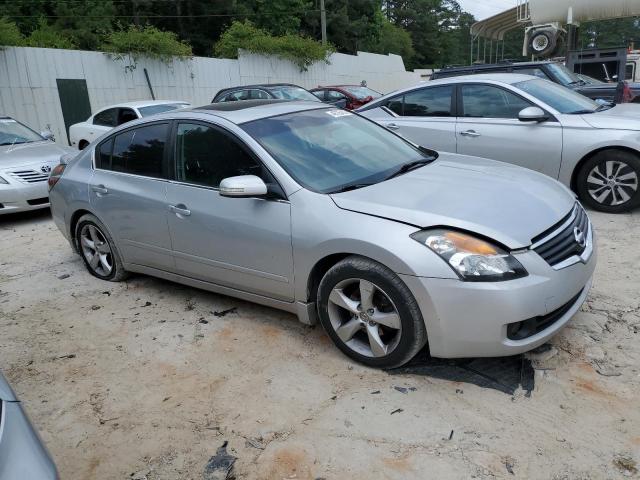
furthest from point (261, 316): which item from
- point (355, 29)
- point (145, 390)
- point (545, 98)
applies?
point (355, 29)

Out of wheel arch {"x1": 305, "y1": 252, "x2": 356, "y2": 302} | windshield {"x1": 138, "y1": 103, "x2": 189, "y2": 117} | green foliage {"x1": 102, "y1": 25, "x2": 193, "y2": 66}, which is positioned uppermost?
green foliage {"x1": 102, "y1": 25, "x2": 193, "y2": 66}

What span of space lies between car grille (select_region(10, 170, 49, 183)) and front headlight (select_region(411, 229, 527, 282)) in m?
6.49

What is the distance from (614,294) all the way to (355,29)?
3963 centimetres

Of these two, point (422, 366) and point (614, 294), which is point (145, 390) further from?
point (614, 294)

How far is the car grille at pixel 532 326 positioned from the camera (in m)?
2.90

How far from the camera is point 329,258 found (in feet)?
10.9

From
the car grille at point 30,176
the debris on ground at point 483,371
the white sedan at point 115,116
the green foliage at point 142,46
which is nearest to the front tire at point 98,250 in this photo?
the debris on ground at point 483,371

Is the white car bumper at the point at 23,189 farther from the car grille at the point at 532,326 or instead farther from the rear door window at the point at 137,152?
the car grille at the point at 532,326

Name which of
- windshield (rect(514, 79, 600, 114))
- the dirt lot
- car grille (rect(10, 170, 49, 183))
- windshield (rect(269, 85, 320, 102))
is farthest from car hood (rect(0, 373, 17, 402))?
windshield (rect(269, 85, 320, 102))

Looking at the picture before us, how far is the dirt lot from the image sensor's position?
8.38ft

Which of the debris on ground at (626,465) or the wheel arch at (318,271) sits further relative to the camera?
the wheel arch at (318,271)

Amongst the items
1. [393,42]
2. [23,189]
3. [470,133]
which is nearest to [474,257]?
[470,133]

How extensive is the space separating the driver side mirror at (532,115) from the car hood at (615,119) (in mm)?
442

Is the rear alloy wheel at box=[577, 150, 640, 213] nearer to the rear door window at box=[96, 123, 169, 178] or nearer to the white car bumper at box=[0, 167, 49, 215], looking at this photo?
the rear door window at box=[96, 123, 169, 178]
